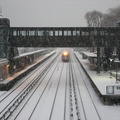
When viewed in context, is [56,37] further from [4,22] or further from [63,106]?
[63,106]

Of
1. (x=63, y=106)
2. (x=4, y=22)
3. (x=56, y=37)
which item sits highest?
(x=4, y=22)

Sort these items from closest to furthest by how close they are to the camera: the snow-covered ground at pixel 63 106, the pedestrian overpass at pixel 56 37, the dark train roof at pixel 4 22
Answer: the snow-covered ground at pixel 63 106 < the pedestrian overpass at pixel 56 37 < the dark train roof at pixel 4 22

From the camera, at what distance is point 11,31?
100 ft

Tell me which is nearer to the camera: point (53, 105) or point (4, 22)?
point (53, 105)

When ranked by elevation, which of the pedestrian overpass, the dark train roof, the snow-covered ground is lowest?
the snow-covered ground

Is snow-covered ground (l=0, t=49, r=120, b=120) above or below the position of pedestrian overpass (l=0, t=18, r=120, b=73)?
below

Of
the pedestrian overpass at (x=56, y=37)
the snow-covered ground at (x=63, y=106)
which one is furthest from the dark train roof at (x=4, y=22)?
the snow-covered ground at (x=63, y=106)

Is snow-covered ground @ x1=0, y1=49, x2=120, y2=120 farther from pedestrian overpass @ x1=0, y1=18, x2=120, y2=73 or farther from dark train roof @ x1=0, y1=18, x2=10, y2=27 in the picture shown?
dark train roof @ x1=0, y1=18, x2=10, y2=27

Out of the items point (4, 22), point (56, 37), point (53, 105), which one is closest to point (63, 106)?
point (53, 105)

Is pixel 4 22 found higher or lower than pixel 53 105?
higher

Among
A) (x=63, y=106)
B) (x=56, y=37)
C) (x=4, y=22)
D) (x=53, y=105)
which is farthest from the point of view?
(x=4, y=22)

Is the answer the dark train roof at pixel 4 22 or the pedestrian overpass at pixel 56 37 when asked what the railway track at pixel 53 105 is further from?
the dark train roof at pixel 4 22

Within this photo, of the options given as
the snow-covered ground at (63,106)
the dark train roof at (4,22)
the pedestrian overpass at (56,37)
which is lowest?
the snow-covered ground at (63,106)

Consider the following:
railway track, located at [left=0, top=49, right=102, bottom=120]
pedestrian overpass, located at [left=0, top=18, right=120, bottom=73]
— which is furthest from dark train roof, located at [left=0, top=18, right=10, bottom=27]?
railway track, located at [left=0, top=49, right=102, bottom=120]
